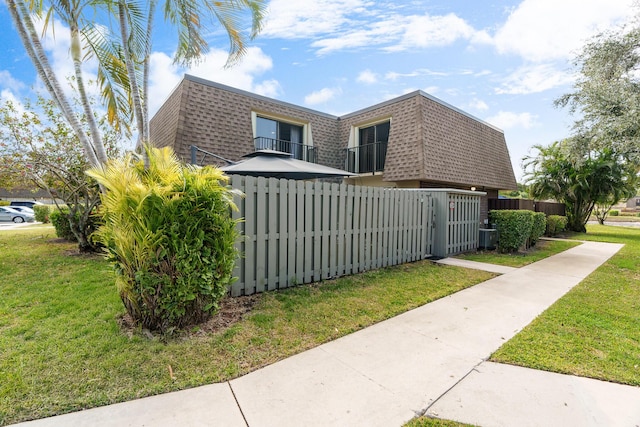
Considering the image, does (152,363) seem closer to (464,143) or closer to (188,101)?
(188,101)

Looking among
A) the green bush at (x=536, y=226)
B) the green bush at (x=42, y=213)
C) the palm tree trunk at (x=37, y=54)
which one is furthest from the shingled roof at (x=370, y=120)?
the green bush at (x=42, y=213)

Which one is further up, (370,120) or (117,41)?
(117,41)

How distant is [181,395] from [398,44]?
1051 cm

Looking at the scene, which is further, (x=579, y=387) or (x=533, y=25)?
(x=533, y=25)

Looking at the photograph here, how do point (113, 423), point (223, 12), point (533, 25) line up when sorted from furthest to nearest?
point (533, 25) → point (223, 12) → point (113, 423)

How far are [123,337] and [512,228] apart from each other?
9752 millimetres

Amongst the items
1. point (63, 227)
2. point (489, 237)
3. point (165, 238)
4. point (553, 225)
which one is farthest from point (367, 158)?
point (63, 227)

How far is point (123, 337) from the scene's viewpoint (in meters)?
3.12

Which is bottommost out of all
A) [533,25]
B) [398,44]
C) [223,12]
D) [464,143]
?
[464,143]

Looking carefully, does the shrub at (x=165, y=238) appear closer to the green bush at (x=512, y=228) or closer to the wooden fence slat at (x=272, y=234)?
the wooden fence slat at (x=272, y=234)

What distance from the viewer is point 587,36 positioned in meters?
9.73

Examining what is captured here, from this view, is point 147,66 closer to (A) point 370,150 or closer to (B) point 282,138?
(B) point 282,138

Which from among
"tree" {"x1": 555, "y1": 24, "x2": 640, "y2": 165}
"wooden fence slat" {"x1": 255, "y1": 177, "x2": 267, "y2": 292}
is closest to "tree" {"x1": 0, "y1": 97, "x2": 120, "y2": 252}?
"wooden fence slat" {"x1": 255, "y1": 177, "x2": 267, "y2": 292}

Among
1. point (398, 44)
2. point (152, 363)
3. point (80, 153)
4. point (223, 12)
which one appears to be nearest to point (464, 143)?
point (398, 44)
